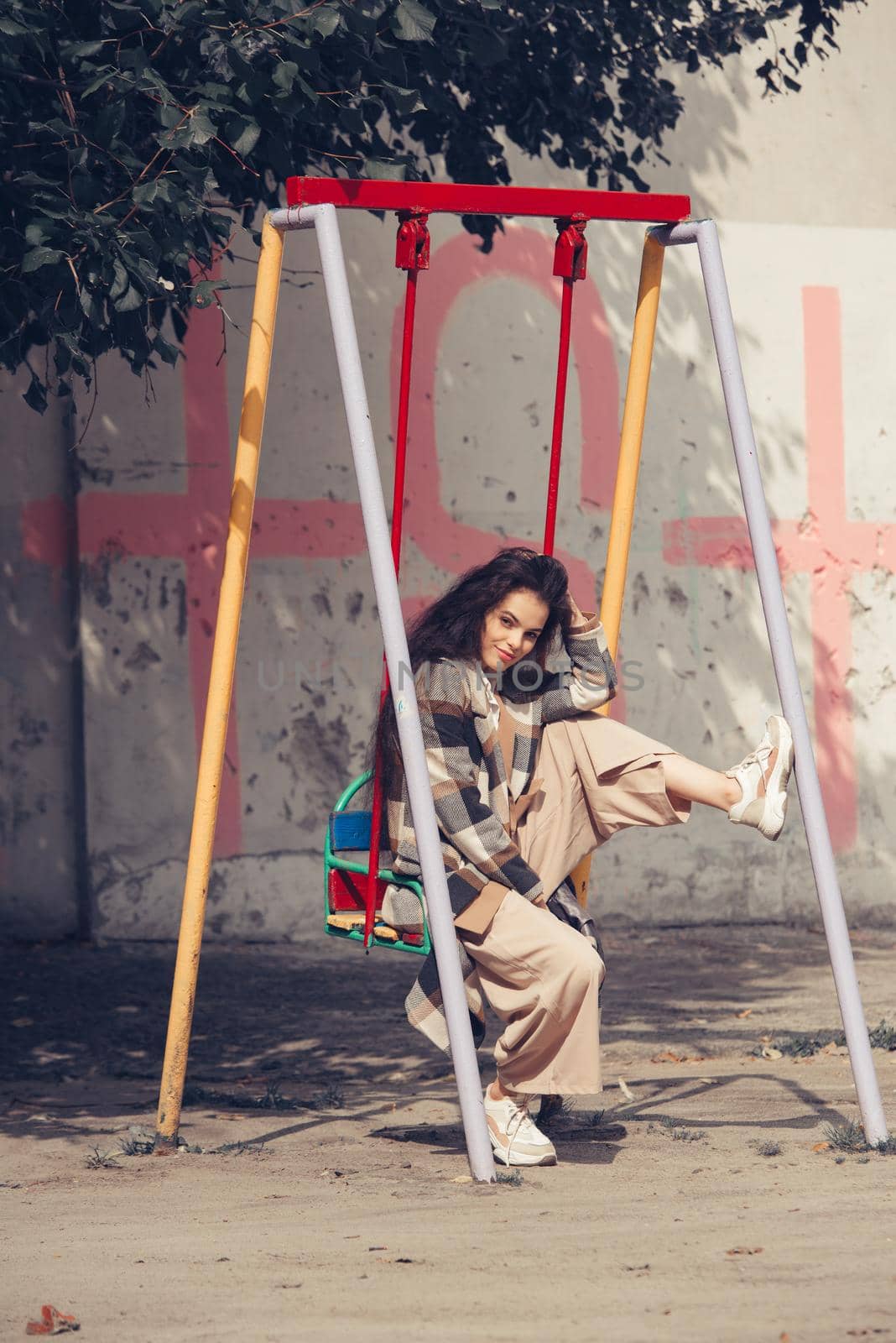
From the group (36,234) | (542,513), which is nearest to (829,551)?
(542,513)

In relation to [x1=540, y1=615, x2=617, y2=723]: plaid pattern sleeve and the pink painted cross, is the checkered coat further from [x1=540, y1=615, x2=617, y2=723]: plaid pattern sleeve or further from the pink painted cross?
the pink painted cross

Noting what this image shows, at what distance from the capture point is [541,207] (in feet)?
12.9

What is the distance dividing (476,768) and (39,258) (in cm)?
159

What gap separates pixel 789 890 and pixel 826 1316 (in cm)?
525

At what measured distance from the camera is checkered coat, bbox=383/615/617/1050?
379cm

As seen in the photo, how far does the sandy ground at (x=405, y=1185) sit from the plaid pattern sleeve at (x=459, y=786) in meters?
0.68

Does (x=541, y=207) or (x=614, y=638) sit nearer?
(x=541, y=207)

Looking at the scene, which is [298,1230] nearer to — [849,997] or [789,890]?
[849,997]

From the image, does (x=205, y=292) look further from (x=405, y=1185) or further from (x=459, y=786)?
(x=405, y=1185)

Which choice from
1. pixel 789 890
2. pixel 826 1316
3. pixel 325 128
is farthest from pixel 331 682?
pixel 826 1316

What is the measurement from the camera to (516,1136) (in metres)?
3.79

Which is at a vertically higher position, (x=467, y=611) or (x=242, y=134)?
(x=242, y=134)

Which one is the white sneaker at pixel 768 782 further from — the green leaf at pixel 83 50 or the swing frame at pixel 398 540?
the green leaf at pixel 83 50

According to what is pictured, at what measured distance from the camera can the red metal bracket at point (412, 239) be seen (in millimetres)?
3811
